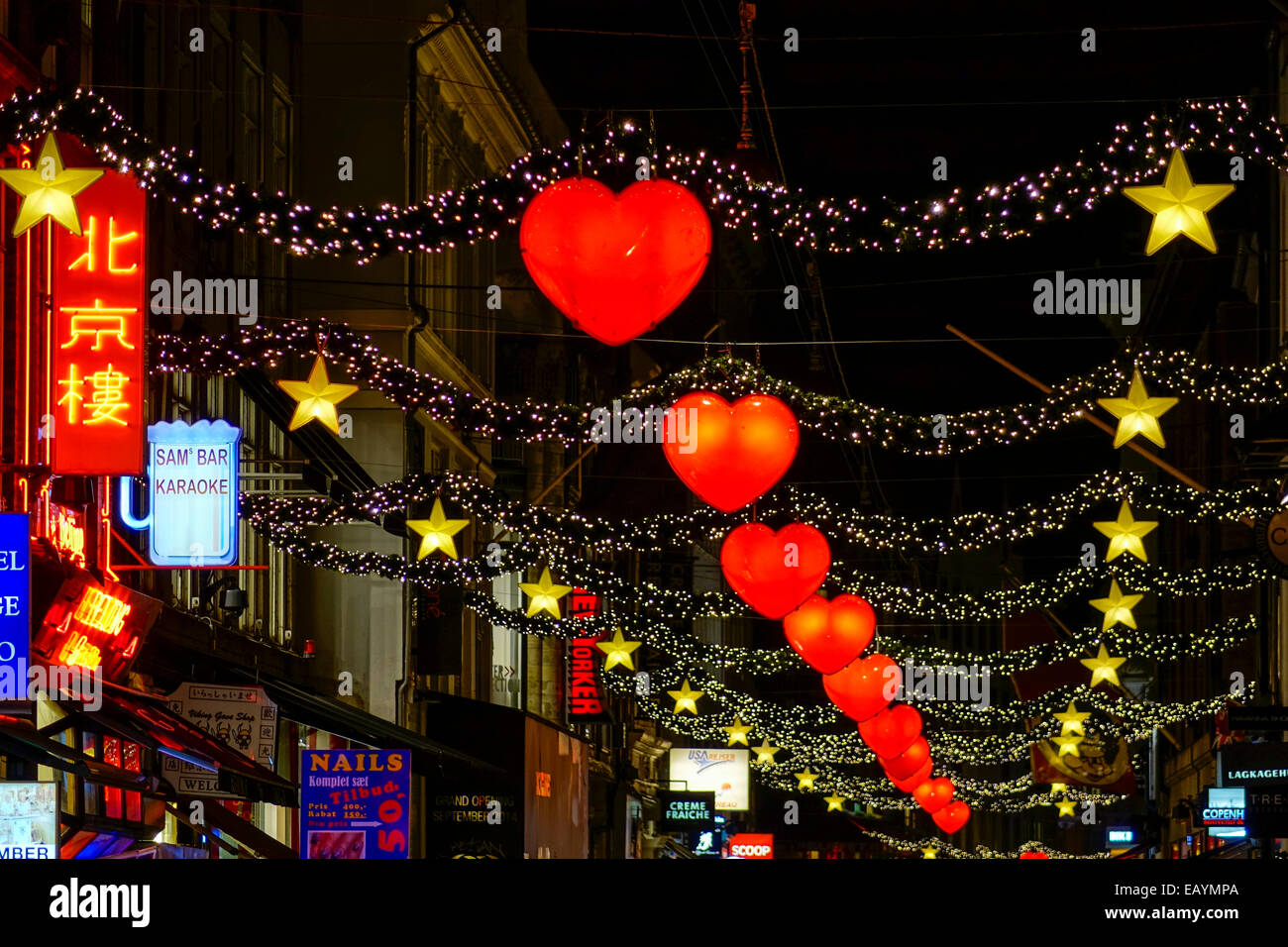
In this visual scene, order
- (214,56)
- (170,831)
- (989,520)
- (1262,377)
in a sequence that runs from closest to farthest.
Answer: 1. (1262,377)
2. (170,831)
3. (989,520)
4. (214,56)

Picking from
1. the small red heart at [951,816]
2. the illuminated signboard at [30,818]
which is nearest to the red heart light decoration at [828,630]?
the illuminated signboard at [30,818]

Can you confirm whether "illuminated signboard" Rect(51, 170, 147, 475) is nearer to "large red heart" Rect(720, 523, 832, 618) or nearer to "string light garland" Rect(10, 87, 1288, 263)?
"string light garland" Rect(10, 87, 1288, 263)

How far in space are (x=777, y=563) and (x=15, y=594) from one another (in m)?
6.29

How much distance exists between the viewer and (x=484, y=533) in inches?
1606

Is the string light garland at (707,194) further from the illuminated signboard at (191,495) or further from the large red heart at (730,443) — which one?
the illuminated signboard at (191,495)

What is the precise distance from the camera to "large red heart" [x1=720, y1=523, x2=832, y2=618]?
16219 millimetres

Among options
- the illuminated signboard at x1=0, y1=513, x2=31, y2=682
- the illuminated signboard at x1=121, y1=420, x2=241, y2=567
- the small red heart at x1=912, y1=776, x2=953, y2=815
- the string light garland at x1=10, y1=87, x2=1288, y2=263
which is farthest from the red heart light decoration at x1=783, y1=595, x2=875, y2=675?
the small red heart at x1=912, y1=776, x2=953, y2=815

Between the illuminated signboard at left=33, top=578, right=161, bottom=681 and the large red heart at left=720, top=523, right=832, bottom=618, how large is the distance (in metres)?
5.62

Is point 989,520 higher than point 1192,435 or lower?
lower

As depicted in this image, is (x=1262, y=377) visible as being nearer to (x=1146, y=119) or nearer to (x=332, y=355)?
(x=1146, y=119)

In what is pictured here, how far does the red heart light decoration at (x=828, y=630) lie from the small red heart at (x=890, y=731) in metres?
7.08

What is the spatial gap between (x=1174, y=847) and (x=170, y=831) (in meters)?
37.8
